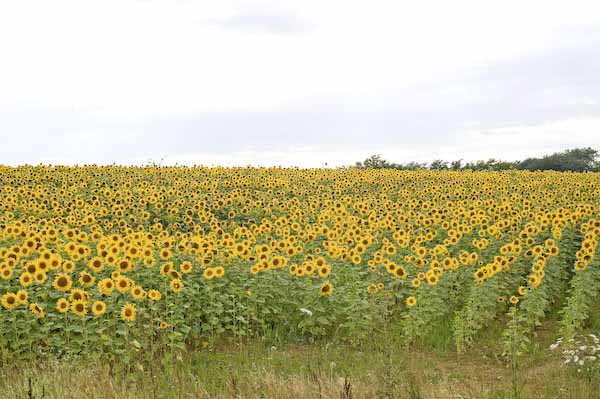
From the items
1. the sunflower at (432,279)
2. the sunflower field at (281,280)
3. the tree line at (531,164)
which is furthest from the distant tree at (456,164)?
the sunflower at (432,279)

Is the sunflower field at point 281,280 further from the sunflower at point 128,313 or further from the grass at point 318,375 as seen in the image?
the grass at point 318,375

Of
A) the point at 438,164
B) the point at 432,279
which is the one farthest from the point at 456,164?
the point at 432,279

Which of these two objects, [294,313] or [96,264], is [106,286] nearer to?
[96,264]

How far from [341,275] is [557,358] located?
3.72 metres

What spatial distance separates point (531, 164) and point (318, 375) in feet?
125

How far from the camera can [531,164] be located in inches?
1666

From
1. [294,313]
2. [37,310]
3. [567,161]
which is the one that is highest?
[567,161]

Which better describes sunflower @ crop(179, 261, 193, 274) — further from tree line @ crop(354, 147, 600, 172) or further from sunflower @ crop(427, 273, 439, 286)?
tree line @ crop(354, 147, 600, 172)

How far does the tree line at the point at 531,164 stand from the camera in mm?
37469

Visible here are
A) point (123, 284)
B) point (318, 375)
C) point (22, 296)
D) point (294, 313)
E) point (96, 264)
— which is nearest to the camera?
point (318, 375)

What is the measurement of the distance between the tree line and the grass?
27334 mm

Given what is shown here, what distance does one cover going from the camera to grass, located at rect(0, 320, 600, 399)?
6.52 m

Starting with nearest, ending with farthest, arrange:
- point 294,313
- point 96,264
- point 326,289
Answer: point 96,264 → point 326,289 → point 294,313

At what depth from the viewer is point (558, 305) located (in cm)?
1145
